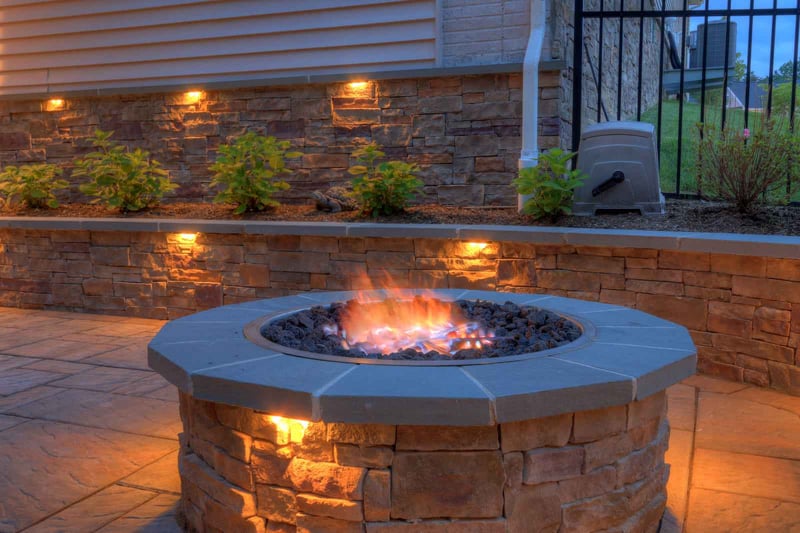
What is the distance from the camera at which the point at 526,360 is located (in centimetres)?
215

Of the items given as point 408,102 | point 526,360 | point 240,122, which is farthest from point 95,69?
point 526,360

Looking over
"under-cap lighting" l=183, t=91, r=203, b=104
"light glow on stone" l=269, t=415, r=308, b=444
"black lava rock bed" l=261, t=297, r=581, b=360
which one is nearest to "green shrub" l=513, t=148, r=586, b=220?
"black lava rock bed" l=261, t=297, r=581, b=360

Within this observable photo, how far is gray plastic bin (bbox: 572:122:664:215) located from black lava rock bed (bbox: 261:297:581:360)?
221 centimetres

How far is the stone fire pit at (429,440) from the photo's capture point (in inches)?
72.0

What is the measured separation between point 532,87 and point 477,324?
308 cm

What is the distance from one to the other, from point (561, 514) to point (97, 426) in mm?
2277

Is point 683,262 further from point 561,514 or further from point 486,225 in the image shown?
point 561,514

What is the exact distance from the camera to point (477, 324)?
2859mm

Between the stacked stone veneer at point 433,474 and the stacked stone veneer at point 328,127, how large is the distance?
3913 millimetres

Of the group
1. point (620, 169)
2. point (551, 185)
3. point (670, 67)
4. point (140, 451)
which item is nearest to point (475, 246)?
point (551, 185)

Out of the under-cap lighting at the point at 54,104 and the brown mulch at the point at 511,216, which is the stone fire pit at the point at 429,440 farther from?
the under-cap lighting at the point at 54,104

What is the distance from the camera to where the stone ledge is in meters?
3.69

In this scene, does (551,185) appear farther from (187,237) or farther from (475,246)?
(187,237)

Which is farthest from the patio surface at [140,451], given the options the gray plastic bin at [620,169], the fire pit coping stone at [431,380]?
the gray plastic bin at [620,169]
